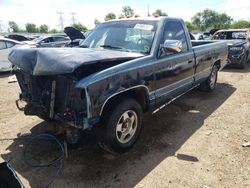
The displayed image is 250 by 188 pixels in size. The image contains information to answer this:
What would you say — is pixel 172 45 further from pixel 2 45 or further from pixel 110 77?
pixel 2 45

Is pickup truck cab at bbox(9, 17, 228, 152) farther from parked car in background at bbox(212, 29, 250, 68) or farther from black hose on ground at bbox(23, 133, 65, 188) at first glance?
parked car in background at bbox(212, 29, 250, 68)

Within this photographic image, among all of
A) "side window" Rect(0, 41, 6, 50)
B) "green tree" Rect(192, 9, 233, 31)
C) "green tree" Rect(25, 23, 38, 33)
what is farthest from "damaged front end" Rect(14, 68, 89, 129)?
"green tree" Rect(192, 9, 233, 31)

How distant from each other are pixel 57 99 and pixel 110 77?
2.47ft

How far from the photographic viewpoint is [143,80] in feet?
13.1

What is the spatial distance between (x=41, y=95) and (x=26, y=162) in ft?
3.30

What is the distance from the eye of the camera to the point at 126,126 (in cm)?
395

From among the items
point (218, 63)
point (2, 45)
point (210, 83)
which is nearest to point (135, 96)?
point (210, 83)

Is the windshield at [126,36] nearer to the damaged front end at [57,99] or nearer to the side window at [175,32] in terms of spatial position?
the side window at [175,32]

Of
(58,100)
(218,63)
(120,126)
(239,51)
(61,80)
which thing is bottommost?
(120,126)

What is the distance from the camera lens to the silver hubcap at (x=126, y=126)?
3.81 metres

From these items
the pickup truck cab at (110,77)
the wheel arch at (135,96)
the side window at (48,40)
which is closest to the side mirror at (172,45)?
the pickup truck cab at (110,77)

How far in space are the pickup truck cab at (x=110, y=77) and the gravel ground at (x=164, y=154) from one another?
15.1 inches

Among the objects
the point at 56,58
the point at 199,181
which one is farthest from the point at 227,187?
the point at 56,58

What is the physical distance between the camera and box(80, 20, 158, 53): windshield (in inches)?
174
